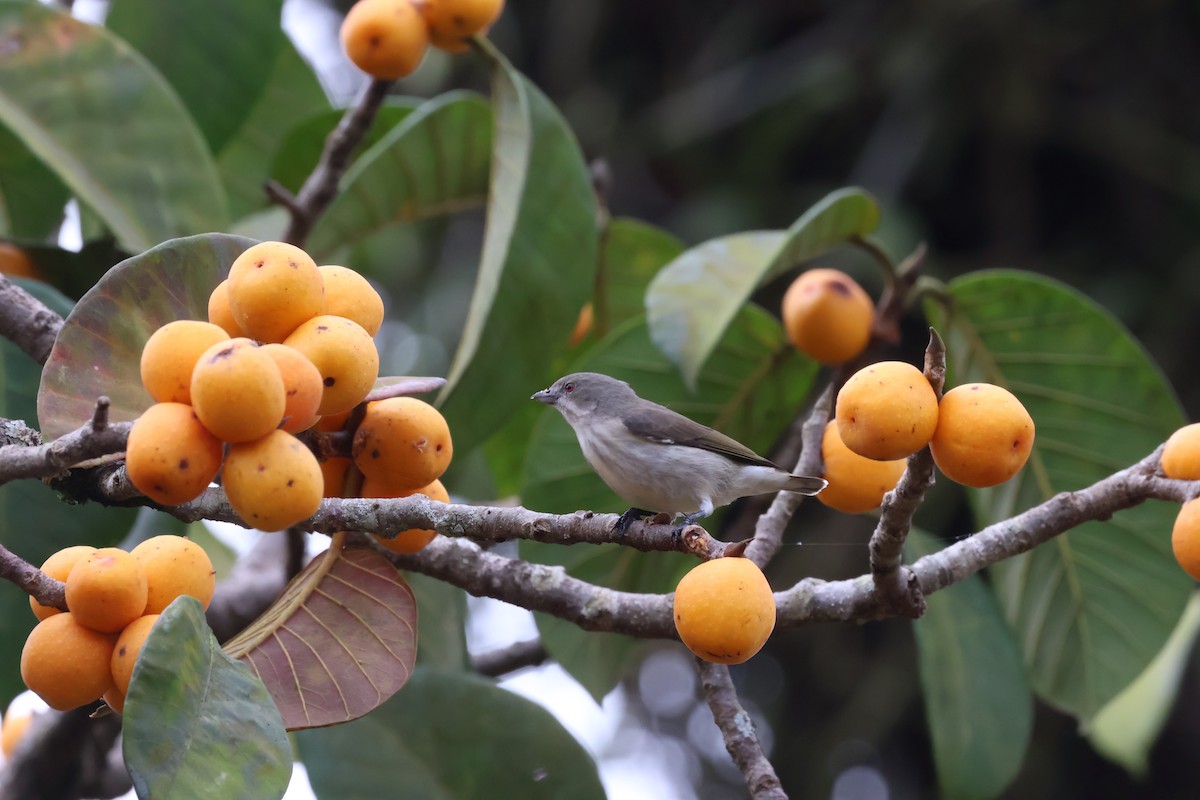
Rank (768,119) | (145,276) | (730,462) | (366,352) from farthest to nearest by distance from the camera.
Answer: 1. (768,119)
2. (730,462)
3. (145,276)
4. (366,352)

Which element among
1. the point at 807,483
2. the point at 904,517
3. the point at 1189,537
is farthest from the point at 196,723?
the point at 1189,537

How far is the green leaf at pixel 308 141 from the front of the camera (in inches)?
102

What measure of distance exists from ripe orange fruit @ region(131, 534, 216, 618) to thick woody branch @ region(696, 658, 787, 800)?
0.75 m

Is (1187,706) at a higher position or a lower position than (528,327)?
lower

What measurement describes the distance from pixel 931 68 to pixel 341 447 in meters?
4.23

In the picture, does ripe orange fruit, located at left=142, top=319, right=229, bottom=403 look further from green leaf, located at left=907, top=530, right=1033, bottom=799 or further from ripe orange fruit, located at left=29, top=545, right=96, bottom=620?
green leaf, located at left=907, top=530, right=1033, bottom=799

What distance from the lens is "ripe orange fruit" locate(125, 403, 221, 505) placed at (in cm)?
105

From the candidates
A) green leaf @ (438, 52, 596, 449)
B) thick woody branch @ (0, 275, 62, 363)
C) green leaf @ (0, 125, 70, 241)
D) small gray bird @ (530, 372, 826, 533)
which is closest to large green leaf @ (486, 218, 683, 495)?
small gray bird @ (530, 372, 826, 533)

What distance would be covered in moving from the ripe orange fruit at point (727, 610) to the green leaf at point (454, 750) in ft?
2.21

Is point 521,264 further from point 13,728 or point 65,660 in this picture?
point 13,728

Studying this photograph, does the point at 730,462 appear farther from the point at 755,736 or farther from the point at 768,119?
the point at 768,119

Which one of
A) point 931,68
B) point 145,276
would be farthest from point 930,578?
point 931,68

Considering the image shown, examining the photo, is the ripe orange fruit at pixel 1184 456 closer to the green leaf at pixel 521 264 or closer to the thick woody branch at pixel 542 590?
the thick woody branch at pixel 542 590

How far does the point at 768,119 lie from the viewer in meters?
5.26
